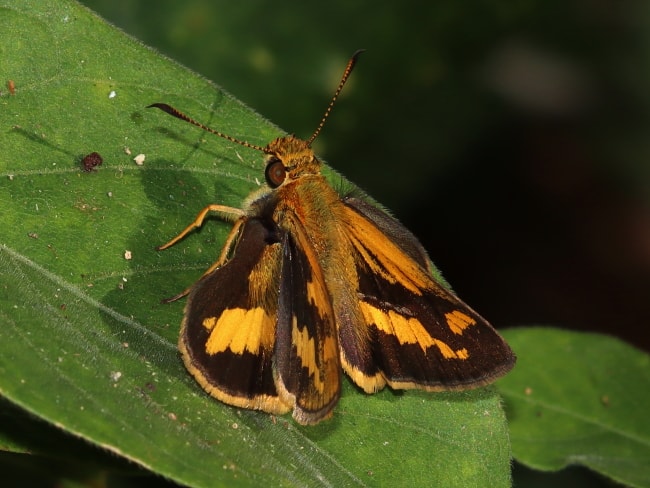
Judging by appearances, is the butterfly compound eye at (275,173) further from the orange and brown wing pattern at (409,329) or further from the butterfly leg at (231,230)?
the orange and brown wing pattern at (409,329)

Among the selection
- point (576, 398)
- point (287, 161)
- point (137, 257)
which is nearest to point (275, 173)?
point (287, 161)

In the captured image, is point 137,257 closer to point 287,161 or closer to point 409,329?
point 287,161

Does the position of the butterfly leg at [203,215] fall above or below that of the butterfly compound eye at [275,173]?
below

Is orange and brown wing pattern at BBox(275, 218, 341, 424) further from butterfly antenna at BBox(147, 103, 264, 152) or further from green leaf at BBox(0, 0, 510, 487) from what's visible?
butterfly antenna at BBox(147, 103, 264, 152)

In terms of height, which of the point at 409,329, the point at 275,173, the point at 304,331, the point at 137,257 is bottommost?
the point at 137,257

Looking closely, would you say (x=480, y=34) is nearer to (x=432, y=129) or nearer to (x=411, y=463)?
(x=432, y=129)

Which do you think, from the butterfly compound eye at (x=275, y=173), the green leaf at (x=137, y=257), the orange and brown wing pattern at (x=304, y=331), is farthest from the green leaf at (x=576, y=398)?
the butterfly compound eye at (x=275, y=173)

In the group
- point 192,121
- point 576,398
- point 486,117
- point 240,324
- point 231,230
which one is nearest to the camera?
point 240,324
